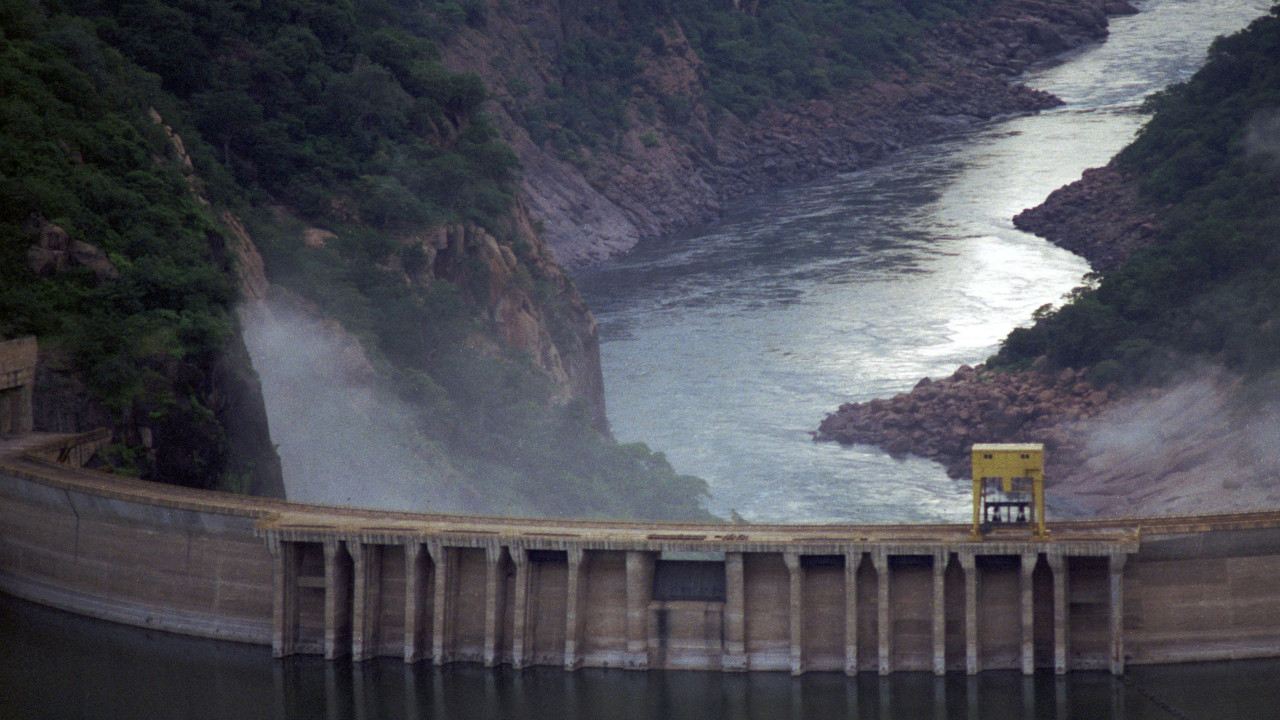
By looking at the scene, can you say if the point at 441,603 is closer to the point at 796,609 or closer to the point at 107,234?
the point at 796,609

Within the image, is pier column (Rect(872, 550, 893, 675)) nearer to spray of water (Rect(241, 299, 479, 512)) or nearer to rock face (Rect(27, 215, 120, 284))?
spray of water (Rect(241, 299, 479, 512))

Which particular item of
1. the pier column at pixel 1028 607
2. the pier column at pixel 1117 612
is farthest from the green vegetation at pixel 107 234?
the pier column at pixel 1117 612

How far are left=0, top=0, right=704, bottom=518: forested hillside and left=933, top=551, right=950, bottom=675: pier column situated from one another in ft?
105

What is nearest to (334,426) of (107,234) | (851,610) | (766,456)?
(107,234)

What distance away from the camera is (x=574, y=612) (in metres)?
84.4

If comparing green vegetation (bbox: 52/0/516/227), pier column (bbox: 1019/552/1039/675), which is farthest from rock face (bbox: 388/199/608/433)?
pier column (bbox: 1019/552/1039/675)

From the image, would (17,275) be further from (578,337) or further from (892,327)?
(892,327)

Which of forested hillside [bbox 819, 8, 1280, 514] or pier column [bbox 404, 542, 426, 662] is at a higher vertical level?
forested hillside [bbox 819, 8, 1280, 514]

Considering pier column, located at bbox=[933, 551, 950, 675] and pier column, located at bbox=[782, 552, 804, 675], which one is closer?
pier column, located at bbox=[933, 551, 950, 675]

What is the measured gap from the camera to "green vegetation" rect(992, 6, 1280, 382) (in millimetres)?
129125

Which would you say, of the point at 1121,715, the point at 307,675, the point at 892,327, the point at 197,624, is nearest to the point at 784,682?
the point at 1121,715

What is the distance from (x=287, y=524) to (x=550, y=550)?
34.9 ft

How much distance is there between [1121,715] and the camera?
259 feet

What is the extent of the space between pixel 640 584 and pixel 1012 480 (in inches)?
584
